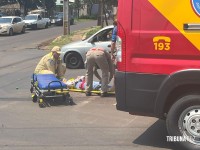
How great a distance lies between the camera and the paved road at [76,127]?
6.18m

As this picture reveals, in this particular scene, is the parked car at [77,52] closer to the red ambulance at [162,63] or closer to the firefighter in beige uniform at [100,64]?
the firefighter in beige uniform at [100,64]

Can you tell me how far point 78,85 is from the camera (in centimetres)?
1062

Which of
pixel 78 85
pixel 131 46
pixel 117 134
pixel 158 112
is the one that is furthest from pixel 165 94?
pixel 78 85

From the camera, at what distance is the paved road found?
6.18m

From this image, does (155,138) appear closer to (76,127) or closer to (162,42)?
(76,127)

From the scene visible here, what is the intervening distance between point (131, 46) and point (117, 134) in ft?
5.14

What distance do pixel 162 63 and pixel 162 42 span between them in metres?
0.27

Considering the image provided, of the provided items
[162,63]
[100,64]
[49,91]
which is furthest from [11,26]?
[162,63]

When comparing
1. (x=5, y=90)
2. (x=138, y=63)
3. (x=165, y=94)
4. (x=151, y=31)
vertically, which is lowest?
(x=5, y=90)

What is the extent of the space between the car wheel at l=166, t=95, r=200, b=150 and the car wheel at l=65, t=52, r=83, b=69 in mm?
10192

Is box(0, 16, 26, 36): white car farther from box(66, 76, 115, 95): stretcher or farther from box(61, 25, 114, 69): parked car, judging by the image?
box(66, 76, 115, 95): stretcher

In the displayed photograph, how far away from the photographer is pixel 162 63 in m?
5.66

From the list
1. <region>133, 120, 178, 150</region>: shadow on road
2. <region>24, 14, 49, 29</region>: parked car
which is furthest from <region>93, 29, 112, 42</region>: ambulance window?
<region>24, 14, 49, 29</region>: parked car

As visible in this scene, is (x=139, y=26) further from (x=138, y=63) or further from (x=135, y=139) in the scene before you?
(x=135, y=139)
